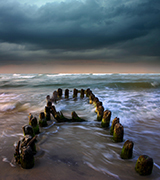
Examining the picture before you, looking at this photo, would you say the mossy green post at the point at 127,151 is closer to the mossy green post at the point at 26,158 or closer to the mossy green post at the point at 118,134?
the mossy green post at the point at 118,134

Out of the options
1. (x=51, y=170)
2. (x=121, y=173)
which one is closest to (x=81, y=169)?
(x=51, y=170)

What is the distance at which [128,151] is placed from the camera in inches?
110

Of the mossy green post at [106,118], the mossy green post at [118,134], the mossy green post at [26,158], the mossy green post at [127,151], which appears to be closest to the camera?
the mossy green post at [26,158]

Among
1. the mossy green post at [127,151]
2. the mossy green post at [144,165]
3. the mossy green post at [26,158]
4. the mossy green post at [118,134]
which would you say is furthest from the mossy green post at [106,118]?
the mossy green post at [26,158]

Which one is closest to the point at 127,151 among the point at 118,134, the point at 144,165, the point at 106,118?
the point at 144,165

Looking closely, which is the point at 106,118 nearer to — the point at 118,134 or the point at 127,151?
the point at 118,134

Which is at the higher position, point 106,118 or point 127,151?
point 106,118

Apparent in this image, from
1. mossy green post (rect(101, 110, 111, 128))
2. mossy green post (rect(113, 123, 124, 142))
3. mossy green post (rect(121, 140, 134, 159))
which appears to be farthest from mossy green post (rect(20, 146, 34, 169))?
mossy green post (rect(101, 110, 111, 128))

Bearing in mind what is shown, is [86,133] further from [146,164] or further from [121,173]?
[146,164]

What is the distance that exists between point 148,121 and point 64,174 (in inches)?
171

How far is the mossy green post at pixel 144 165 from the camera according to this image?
2208mm

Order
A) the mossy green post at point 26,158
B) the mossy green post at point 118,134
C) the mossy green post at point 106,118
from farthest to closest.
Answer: the mossy green post at point 106,118 → the mossy green post at point 118,134 → the mossy green post at point 26,158

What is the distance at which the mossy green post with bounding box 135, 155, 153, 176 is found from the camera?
2208 mm

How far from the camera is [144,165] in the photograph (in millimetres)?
2281
